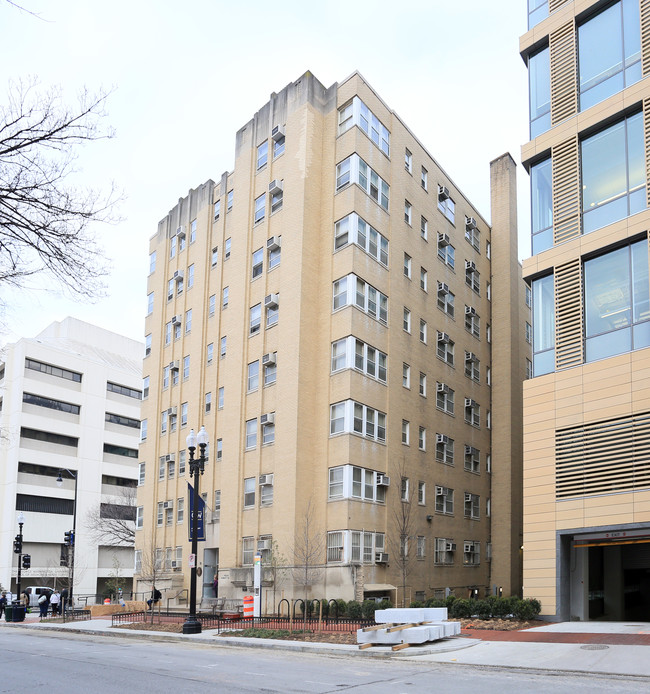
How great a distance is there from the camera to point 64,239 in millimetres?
9375

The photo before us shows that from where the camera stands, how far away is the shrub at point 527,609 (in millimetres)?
25141

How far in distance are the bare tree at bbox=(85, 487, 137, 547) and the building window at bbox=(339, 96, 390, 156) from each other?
44.9 metres

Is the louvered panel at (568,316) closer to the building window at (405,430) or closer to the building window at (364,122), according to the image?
the building window at (405,430)

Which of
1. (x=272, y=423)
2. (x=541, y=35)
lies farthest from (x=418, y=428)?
(x=541, y=35)

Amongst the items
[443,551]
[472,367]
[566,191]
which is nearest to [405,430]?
[443,551]

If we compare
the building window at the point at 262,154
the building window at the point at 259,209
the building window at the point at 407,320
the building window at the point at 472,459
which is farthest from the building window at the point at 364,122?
the building window at the point at 472,459

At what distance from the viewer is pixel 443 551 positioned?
4319 centimetres

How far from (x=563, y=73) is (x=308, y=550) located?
864 inches

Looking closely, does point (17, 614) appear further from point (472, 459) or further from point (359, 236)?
point (472, 459)

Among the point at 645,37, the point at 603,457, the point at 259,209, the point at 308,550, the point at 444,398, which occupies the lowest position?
the point at 308,550

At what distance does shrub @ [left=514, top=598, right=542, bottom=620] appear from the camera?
2514cm

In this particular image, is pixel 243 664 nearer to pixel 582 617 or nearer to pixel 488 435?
pixel 582 617

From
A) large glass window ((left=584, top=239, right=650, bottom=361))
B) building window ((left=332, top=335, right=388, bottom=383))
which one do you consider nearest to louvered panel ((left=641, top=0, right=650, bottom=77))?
large glass window ((left=584, top=239, right=650, bottom=361))

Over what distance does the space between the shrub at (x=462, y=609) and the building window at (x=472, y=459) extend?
858 inches
